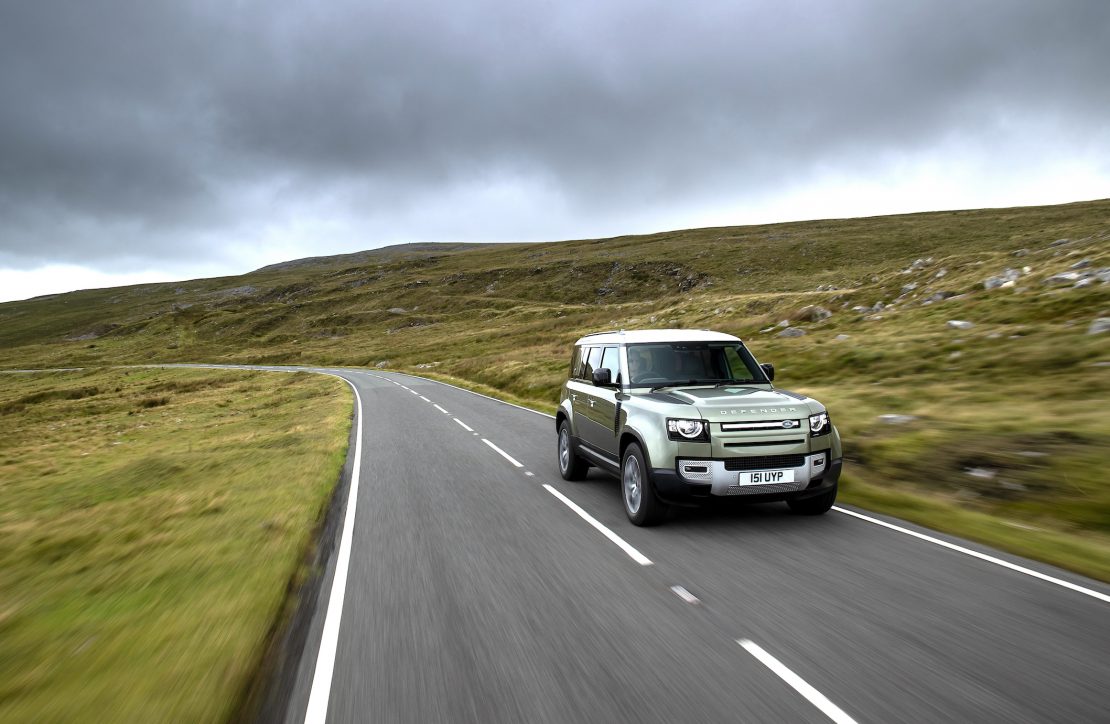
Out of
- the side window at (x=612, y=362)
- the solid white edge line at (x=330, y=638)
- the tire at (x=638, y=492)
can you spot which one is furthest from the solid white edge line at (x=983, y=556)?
the solid white edge line at (x=330, y=638)

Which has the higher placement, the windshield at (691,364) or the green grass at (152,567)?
the windshield at (691,364)

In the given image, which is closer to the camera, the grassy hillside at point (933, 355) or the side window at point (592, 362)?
the grassy hillside at point (933, 355)

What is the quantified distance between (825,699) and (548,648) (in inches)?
63.8

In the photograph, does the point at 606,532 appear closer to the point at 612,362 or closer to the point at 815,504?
the point at 815,504

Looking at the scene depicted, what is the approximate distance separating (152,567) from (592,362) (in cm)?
580

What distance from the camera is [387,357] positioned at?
2618 inches

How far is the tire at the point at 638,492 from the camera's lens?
646cm

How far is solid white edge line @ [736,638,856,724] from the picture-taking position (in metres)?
3.07

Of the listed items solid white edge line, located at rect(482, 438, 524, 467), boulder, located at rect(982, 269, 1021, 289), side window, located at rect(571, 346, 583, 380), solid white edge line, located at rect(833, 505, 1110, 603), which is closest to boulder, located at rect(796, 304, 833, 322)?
boulder, located at rect(982, 269, 1021, 289)

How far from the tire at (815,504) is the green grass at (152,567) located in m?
5.23

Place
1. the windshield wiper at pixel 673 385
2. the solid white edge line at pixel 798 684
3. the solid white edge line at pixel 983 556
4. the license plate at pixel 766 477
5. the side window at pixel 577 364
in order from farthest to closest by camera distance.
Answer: the side window at pixel 577 364 < the windshield wiper at pixel 673 385 < the license plate at pixel 766 477 < the solid white edge line at pixel 983 556 < the solid white edge line at pixel 798 684

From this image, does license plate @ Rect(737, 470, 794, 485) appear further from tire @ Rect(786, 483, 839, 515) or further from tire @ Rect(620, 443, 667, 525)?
tire @ Rect(620, 443, 667, 525)

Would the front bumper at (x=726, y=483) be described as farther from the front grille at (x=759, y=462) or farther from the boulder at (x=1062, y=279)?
the boulder at (x=1062, y=279)

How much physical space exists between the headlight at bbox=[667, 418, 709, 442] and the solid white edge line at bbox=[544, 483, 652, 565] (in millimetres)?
1158
